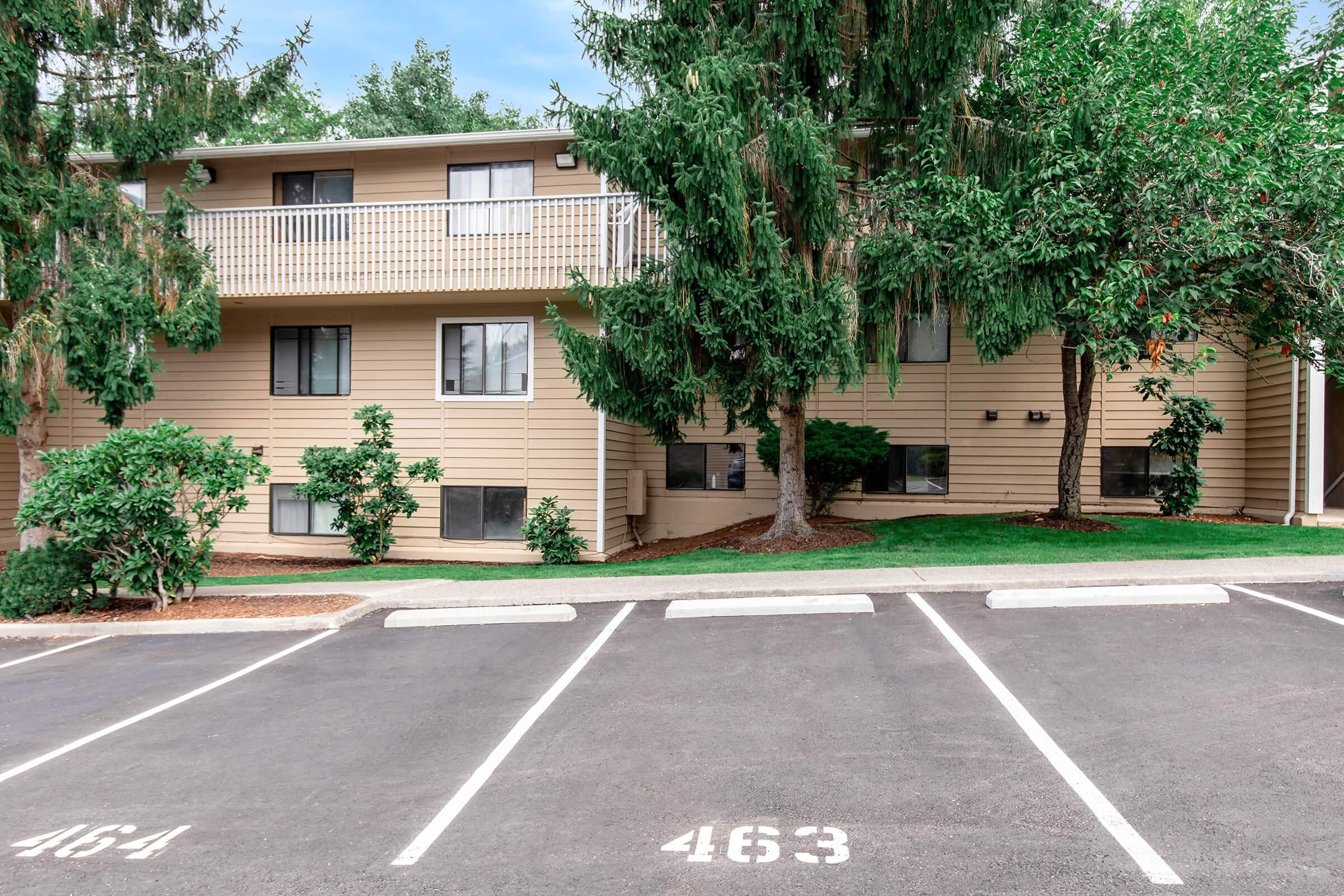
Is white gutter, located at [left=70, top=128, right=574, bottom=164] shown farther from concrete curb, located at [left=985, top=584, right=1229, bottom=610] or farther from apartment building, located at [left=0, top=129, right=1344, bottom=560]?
concrete curb, located at [left=985, top=584, right=1229, bottom=610]

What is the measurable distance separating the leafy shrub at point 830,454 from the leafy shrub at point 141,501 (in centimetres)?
873

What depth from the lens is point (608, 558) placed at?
50.2 feet

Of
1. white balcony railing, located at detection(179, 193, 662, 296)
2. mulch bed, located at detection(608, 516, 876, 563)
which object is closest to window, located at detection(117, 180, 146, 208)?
white balcony railing, located at detection(179, 193, 662, 296)

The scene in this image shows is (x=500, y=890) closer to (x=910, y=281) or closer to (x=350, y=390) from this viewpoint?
(x=910, y=281)

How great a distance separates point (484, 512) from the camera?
52.1 ft

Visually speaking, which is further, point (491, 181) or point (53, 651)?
point (491, 181)

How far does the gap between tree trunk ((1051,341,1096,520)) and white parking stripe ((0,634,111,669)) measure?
13487 millimetres

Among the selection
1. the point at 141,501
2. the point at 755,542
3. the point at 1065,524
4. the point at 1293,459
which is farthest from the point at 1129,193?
the point at 141,501

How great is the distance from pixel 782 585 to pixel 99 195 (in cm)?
1175

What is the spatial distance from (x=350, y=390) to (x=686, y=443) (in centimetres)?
658

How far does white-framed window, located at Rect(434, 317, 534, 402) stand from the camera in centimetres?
1566

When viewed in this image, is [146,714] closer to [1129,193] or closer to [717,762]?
[717,762]

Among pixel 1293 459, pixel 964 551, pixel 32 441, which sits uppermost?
pixel 32 441

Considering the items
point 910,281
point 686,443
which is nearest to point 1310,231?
point 910,281
